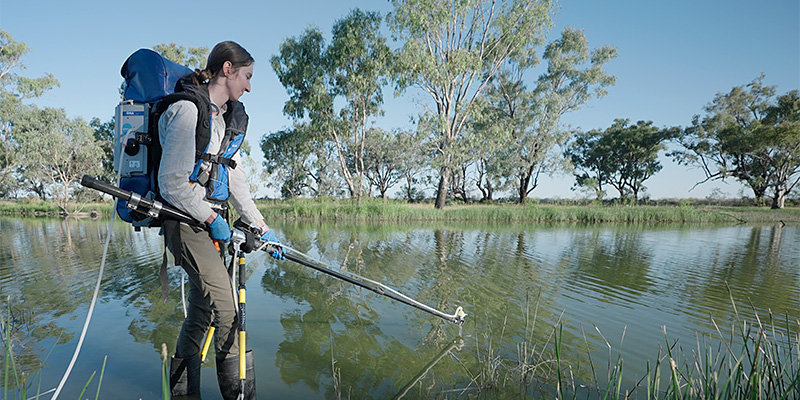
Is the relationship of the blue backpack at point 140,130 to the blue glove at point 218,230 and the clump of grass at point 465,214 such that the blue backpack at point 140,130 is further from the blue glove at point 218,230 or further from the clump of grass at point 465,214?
the clump of grass at point 465,214

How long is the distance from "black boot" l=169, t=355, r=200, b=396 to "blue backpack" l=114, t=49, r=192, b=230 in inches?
43.1

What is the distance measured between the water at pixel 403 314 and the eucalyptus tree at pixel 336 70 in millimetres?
16696

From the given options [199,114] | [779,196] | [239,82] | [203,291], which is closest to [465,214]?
[239,82]

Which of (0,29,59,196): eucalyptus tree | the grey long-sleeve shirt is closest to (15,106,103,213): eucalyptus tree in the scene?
(0,29,59,196): eucalyptus tree

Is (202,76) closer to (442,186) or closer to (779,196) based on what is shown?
(442,186)

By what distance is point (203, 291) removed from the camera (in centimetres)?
252

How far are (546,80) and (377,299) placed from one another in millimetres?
31740

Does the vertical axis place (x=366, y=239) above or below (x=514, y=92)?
below

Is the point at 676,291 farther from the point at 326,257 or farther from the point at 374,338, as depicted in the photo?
the point at 326,257

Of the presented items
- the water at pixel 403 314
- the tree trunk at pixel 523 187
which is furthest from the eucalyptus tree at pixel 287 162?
the water at pixel 403 314

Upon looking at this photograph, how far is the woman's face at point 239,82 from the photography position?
8.63ft

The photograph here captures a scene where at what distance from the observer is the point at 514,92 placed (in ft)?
109

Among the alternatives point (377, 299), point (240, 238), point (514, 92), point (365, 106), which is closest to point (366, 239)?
point (377, 299)

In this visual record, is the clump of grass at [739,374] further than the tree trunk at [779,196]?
No
